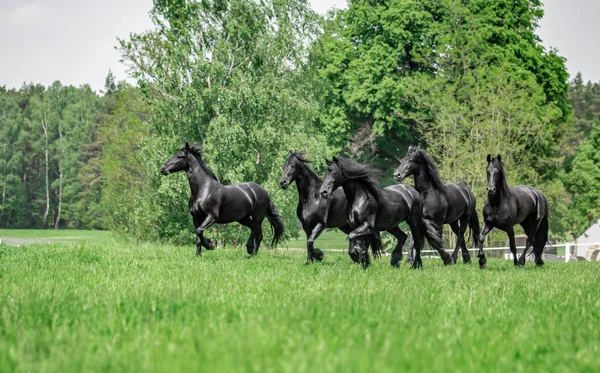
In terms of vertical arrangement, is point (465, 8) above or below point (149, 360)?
above

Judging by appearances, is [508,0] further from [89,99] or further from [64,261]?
[89,99]

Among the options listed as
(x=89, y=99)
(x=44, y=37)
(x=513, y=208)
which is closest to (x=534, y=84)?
(x=513, y=208)

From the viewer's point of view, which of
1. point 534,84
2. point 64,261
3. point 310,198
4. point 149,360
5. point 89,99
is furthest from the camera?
point 89,99

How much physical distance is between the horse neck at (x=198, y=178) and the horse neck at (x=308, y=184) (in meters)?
2.35

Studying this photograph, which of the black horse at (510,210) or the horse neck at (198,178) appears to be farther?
the horse neck at (198,178)

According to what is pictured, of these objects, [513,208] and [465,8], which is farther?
[465,8]

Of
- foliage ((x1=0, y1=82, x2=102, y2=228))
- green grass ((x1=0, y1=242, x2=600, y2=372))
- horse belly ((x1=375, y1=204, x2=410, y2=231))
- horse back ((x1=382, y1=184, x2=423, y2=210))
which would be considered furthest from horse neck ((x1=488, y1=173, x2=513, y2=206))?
foliage ((x1=0, y1=82, x2=102, y2=228))

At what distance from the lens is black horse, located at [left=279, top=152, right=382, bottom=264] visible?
46.9 ft

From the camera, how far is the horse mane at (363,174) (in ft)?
40.9

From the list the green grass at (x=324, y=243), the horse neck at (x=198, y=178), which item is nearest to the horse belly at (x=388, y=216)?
the horse neck at (x=198, y=178)

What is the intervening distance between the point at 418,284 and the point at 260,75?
80.1ft

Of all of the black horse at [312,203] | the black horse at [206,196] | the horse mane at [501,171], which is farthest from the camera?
the black horse at [206,196]

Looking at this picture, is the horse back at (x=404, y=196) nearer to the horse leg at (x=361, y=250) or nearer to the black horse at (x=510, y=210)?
the horse leg at (x=361, y=250)

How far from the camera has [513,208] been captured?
1513 cm
